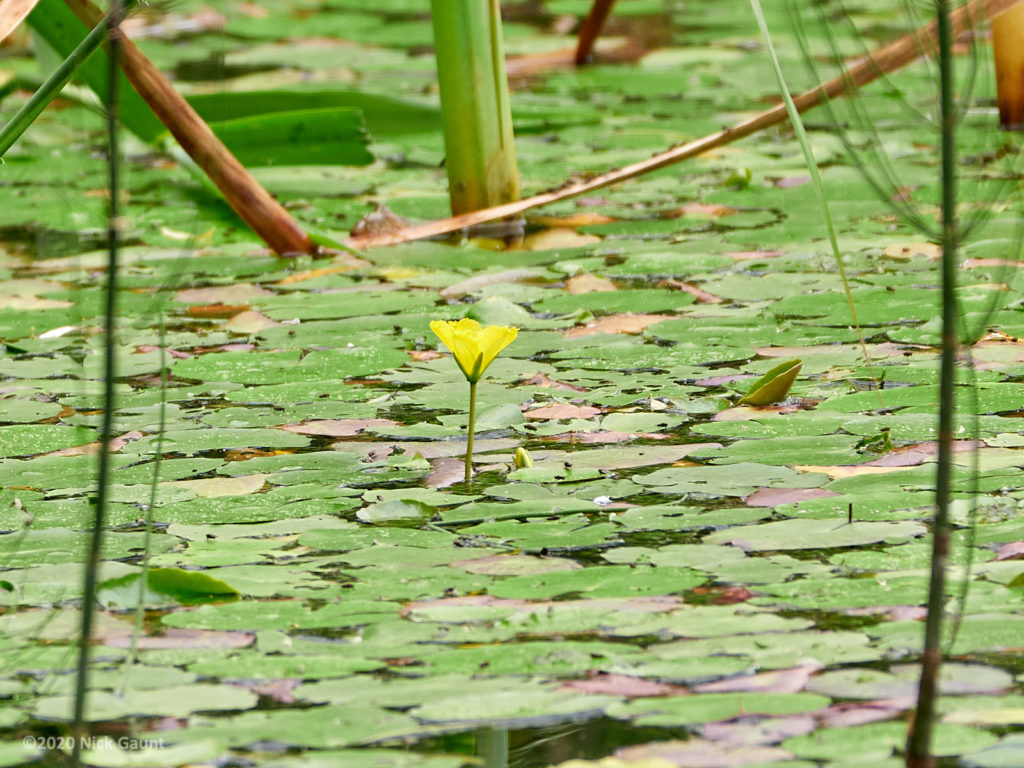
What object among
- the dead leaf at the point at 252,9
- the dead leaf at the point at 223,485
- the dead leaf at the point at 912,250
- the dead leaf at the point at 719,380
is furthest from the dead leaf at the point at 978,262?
the dead leaf at the point at 252,9

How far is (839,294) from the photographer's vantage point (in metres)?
2.11

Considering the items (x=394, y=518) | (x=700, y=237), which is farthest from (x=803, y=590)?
(x=700, y=237)

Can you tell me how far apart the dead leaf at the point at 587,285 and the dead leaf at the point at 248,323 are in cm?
46

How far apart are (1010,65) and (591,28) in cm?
137

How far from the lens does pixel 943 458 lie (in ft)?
2.81

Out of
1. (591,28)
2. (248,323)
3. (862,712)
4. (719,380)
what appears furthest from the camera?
(591,28)

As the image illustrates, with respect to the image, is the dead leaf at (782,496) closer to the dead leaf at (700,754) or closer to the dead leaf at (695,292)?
the dead leaf at (700,754)

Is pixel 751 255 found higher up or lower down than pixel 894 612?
higher up

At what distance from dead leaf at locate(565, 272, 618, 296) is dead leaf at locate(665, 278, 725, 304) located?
0.09m

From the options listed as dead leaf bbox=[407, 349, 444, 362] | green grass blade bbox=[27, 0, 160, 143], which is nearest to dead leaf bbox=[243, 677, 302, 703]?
dead leaf bbox=[407, 349, 444, 362]

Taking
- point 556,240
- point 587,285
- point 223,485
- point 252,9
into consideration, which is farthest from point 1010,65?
point 252,9

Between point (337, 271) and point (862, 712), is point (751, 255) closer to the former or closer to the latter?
point (337, 271)

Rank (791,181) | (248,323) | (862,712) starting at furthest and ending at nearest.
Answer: (791,181) → (248,323) → (862,712)

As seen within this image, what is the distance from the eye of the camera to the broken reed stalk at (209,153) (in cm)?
214
